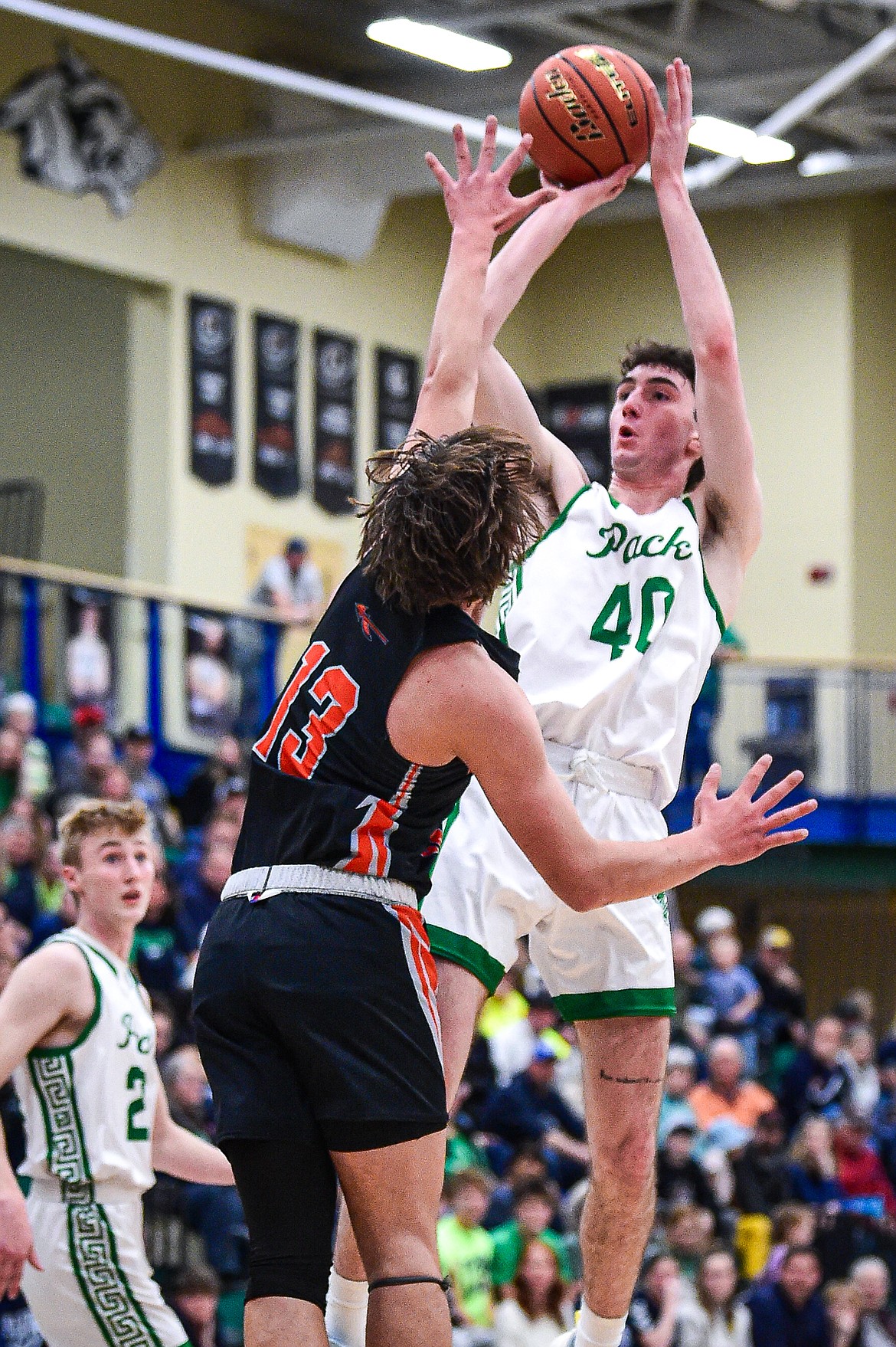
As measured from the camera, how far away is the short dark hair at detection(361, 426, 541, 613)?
147 inches

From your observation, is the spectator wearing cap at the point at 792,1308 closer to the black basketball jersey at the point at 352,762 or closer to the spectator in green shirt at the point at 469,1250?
the spectator in green shirt at the point at 469,1250

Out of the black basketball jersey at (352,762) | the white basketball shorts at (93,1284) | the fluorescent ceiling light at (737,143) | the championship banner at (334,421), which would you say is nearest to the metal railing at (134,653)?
the championship banner at (334,421)

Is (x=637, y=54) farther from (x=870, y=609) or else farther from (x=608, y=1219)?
(x=608, y=1219)

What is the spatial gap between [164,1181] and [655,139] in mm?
5338

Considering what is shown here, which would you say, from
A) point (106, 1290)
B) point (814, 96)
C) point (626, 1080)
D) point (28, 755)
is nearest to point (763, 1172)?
point (28, 755)

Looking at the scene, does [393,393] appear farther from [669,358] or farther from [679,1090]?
[669,358]

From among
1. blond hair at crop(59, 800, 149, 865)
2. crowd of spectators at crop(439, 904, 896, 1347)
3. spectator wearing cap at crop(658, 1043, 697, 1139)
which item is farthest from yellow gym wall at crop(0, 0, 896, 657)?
blond hair at crop(59, 800, 149, 865)

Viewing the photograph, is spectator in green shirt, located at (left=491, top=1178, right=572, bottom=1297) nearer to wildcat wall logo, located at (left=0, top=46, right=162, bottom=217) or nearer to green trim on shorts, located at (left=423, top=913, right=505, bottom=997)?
green trim on shorts, located at (left=423, top=913, right=505, bottom=997)

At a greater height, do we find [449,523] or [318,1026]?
[449,523]

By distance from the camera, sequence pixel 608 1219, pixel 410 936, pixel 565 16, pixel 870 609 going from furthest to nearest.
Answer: pixel 870 609
pixel 565 16
pixel 608 1219
pixel 410 936

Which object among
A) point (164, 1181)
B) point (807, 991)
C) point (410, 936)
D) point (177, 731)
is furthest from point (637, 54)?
point (410, 936)

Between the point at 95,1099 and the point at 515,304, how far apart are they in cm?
242

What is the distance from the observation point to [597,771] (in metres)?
4.95

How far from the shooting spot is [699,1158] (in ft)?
38.1
